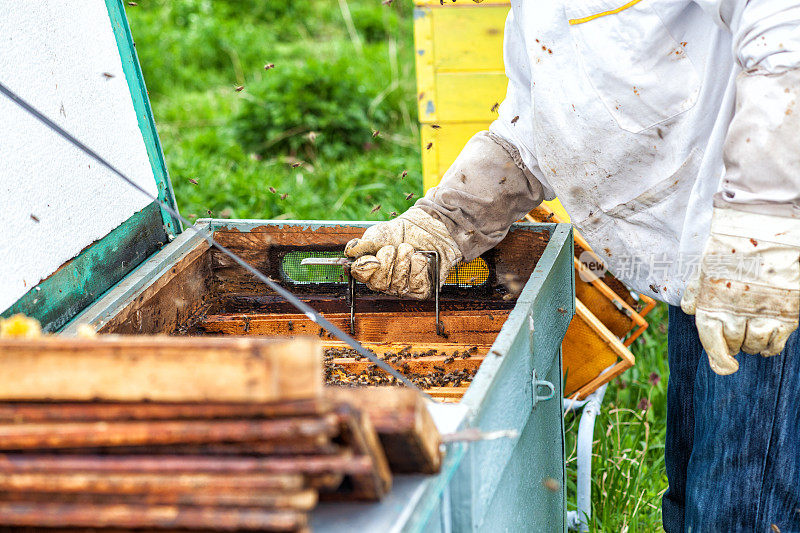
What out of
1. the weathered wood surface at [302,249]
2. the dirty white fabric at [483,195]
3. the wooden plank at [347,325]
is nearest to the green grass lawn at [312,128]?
the weathered wood surface at [302,249]

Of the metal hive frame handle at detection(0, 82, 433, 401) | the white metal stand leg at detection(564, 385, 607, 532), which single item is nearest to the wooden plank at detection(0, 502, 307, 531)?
the metal hive frame handle at detection(0, 82, 433, 401)

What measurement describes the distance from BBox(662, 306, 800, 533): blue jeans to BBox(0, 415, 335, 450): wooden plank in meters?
1.22

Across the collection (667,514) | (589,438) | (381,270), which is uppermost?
(381,270)

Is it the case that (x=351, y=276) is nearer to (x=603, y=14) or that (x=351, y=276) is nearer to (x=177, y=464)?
(x=603, y=14)

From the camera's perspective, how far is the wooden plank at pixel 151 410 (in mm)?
889

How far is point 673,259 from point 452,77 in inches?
56.7

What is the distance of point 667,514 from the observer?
229 centimetres

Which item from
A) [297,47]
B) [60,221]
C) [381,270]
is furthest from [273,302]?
[297,47]

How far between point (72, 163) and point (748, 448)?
1.64m

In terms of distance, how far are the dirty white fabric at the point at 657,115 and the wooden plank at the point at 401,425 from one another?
800 mm

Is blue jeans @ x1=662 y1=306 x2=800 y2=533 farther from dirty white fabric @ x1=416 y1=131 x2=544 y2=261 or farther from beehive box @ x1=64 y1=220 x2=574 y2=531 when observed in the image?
dirty white fabric @ x1=416 y1=131 x2=544 y2=261

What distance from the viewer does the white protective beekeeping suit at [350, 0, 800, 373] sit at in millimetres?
1439

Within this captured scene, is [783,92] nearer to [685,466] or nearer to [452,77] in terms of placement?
[685,466]

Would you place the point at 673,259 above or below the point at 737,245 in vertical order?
below
